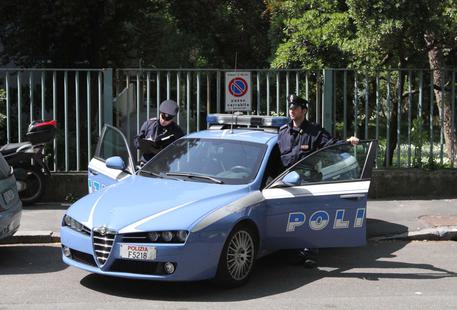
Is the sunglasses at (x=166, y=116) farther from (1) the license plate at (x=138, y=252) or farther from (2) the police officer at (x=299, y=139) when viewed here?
(1) the license plate at (x=138, y=252)

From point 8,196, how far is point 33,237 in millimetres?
1278

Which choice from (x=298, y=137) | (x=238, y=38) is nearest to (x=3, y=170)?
(x=298, y=137)

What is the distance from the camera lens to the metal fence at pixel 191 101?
1020 cm

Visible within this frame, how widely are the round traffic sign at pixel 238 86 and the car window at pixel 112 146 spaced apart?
258 cm

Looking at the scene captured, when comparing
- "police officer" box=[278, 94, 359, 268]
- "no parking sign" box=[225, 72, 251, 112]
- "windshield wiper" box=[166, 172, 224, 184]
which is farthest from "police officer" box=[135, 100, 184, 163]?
"no parking sign" box=[225, 72, 251, 112]

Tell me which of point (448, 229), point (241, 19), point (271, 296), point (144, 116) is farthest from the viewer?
point (241, 19)

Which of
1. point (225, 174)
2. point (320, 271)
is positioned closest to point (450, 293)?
point (320, 271)

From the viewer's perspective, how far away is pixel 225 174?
644cm

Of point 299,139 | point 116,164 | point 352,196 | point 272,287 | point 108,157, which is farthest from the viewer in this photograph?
point 108,157

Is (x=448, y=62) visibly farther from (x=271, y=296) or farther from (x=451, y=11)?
(x=271, y=296)

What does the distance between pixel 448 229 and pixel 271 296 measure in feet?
11.9

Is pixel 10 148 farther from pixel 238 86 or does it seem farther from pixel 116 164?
pixel 238 86

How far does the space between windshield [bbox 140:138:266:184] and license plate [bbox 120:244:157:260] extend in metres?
1.20

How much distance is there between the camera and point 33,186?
32.3ft
